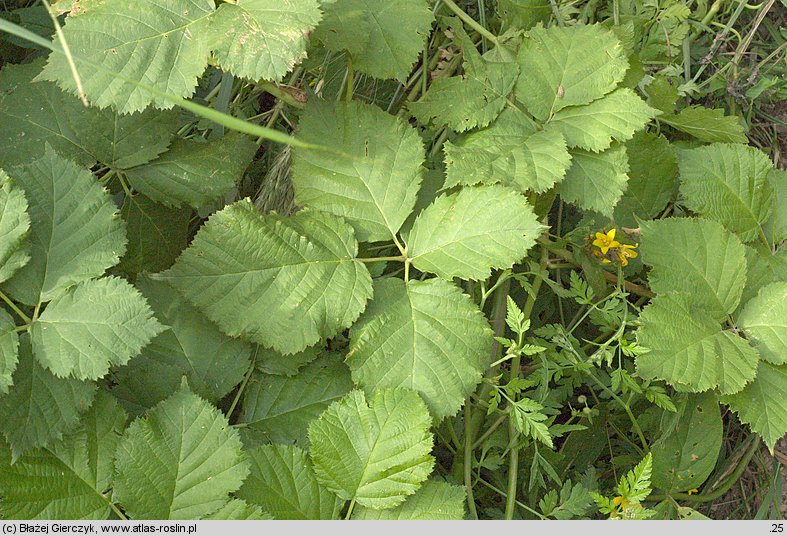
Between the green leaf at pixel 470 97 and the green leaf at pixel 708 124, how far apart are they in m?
0.59

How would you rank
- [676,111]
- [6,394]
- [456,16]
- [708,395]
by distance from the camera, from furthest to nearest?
[676,111]
[456,16]
[708,395]
[6,394]

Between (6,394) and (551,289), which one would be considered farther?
(551,289)

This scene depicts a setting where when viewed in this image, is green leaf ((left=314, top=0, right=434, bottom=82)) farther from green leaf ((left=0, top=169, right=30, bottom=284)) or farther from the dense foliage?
green leaf ((left=0, top=169, right=30, bottom=284))

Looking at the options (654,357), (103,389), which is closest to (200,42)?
(103,389)

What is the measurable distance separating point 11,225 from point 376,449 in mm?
969

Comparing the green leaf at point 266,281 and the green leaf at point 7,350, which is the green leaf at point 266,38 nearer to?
the green leaf at point 266,281

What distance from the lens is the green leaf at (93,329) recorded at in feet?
5.18

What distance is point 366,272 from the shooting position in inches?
72.2

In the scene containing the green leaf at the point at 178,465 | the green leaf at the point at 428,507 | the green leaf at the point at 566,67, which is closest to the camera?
the green leaf at the point at 178,465

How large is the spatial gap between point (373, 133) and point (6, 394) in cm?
105

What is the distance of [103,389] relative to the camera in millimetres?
1721

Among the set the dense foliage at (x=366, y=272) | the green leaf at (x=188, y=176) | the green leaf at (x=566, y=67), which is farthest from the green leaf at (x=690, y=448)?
the green leaf at (x=188, y=176)

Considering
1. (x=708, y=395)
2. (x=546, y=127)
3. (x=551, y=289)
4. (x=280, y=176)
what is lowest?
(x=708, y=395)

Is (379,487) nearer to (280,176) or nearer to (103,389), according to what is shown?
(103,389)
